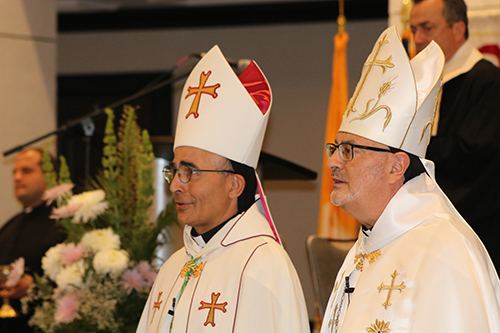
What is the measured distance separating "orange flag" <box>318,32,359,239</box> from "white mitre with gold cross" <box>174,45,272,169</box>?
2.09 meters

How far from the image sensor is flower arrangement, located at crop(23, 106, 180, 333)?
3.21m

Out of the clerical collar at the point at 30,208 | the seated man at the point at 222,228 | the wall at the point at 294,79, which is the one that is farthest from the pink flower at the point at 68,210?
the wall at the point at 294,79

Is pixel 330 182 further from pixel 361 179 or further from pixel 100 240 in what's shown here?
pixel 361 179

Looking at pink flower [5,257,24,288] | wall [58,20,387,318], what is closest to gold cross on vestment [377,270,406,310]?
pink flower [5,257,24,288]

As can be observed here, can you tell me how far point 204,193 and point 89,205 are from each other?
755 mm

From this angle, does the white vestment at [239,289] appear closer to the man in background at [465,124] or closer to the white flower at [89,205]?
the white flower at [89,205]

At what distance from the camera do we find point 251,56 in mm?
8266

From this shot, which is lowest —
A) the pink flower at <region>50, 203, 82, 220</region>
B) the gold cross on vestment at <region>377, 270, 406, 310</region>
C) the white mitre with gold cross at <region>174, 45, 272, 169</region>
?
the gold cross on vestment at <region>377, 270, 406, 310</region>

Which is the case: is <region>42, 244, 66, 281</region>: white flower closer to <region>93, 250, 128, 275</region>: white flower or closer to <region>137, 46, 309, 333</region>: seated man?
<region>93, 250, 128, 275</region>: white flower

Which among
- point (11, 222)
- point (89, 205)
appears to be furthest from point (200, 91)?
point (11, 222)

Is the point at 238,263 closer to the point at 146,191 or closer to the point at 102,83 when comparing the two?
the point at 146,191

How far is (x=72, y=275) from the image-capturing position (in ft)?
10.7

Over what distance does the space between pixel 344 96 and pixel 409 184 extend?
3.24 metres

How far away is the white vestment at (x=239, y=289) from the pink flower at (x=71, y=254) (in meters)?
0.55
